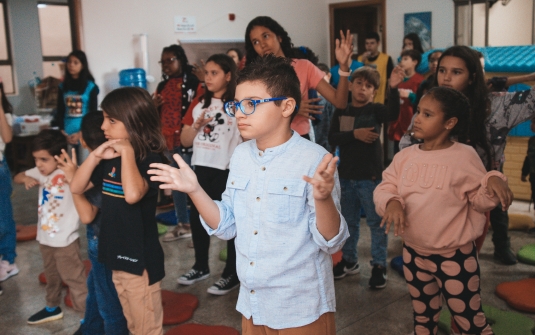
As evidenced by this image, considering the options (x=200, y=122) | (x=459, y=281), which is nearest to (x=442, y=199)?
(x=459, y=281)

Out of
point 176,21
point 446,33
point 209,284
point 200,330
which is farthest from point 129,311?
point 446,33

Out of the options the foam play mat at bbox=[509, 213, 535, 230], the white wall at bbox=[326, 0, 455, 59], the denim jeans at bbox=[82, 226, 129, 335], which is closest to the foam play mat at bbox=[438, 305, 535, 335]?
the denim jeans at bbox=[82, 226, 129, 335]

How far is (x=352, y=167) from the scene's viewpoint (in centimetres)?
351

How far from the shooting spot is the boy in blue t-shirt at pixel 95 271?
2562 mm

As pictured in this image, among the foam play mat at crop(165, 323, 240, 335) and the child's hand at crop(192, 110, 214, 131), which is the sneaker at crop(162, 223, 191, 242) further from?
the foam play mat at crop(165, 323, 240, 335)

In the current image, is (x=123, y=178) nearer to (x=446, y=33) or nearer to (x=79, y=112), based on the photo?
(x=79, y=112)

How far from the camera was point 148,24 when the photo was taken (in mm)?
6766

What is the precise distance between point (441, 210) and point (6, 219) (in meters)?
3.16

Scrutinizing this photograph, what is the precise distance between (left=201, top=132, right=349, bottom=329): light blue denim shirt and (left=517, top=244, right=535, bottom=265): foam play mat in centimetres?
268

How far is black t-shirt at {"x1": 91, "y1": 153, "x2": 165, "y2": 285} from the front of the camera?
238 centimetres

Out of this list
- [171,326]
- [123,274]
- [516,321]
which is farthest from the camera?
[171,326]

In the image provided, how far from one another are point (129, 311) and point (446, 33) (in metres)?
6.65

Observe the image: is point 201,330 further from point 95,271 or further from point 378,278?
point 378,278

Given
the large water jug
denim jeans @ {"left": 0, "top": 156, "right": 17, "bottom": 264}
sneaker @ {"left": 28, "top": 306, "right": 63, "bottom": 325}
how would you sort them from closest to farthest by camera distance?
sneaker @ {"left": 28, "top": 306, "right": 63, "bottom": 325}
denim jeans @ {"left": 0, "top": 156, "right": 17, "bottom": 264}
the large water jug
